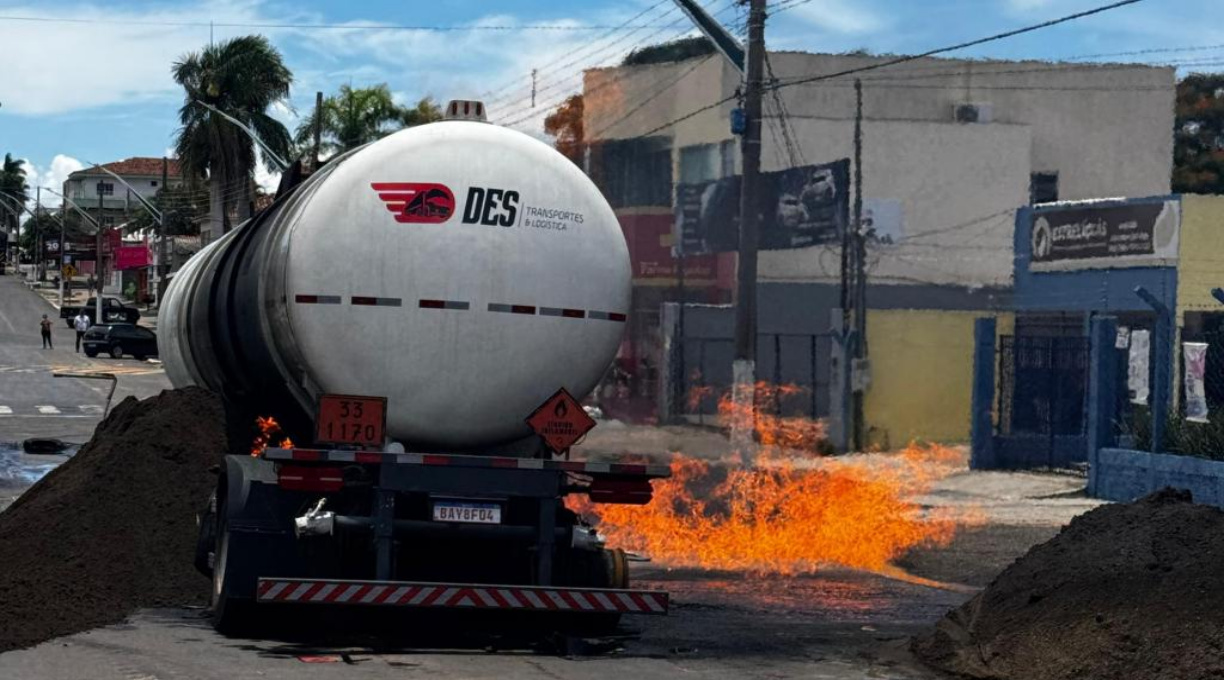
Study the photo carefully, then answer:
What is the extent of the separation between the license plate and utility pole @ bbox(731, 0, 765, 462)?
12698 mm

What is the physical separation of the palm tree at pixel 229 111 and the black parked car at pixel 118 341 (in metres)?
5.70

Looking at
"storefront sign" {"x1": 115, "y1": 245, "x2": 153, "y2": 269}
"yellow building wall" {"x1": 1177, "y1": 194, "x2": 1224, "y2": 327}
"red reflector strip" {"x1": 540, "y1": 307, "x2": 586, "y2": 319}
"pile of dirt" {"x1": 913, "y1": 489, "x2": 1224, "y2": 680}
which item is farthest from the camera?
"storefront sign" {"x1": 115, "y1": 245, "x2": 153, "y2": 269}

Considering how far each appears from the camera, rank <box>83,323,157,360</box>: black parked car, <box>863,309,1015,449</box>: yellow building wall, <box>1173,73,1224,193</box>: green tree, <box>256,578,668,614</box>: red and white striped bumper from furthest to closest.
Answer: <box>1173,73,1224,193</box>: green tree → <box>83,323,157,360</box>: black parked car → <box>863,309,1015,449</box>: yellow building wall → <box>256,578,668,614</box>: red and white striped bumper

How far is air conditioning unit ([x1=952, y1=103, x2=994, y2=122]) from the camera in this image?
182 ft

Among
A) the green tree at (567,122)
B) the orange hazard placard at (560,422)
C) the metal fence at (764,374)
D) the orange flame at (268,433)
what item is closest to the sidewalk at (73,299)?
the green tree at (567,122)

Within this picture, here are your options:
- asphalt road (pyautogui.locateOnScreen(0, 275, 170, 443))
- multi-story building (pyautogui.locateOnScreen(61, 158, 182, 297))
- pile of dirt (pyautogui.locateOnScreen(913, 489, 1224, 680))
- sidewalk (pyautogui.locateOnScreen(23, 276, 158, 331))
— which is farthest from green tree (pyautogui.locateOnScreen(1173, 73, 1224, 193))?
multi-story building (pyautogui.locateOnScreen(61, 158, 182, 297))

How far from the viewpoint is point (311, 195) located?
11.8 m

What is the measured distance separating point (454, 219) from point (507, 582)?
2599 mm

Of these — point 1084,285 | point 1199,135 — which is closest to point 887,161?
point 1084,285

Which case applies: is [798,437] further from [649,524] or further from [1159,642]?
[1159,642]

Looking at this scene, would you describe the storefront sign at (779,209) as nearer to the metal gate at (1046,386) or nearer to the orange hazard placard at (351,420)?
the metal gate at (1046,386)

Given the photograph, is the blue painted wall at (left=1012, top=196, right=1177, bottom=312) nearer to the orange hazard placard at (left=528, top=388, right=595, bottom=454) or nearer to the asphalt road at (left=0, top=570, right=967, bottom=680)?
the asphalt road at (left=0, top=570, right=967, bottom=680)

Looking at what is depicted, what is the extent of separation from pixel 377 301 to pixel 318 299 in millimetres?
409

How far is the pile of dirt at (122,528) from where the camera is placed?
1230 cm
